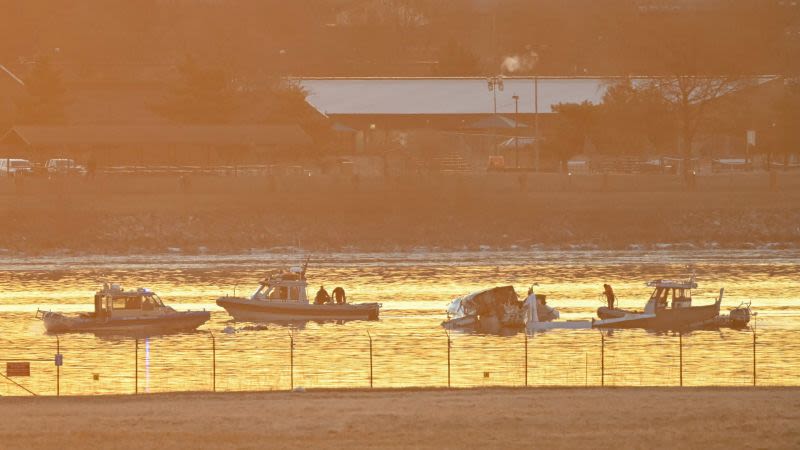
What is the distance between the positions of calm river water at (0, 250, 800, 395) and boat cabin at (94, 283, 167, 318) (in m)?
1.42

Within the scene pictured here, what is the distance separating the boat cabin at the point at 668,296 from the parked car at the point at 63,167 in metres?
48.7

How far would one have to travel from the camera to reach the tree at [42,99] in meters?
104

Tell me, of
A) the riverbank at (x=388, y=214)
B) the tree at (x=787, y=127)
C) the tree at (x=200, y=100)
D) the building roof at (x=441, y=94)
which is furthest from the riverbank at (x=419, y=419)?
the building roof at (x=441, y=94)

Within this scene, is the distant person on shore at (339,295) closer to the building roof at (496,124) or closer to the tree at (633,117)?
the tree at (633,117)

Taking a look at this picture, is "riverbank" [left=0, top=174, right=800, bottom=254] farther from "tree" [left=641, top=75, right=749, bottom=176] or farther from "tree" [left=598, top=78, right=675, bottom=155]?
"tree" [left=598, top=78, right=675, bottom=155]

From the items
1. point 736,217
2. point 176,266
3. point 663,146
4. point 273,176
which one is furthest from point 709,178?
point 176,266

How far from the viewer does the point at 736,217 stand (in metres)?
83.8

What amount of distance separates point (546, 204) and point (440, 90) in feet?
136

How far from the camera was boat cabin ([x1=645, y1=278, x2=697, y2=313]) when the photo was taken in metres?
49.9

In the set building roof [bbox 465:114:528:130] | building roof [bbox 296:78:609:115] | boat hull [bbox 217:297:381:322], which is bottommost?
boat hull [bbox 217:297:381:322]

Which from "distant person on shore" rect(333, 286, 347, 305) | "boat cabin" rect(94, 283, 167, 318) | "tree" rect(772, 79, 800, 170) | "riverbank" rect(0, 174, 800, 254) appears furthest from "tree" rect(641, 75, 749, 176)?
"boat cabin" rect(94, 283, 167, 318)

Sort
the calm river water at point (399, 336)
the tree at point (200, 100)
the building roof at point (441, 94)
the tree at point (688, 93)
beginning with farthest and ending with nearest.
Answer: the building roof at point (441, 94), the tree at point (200, 100), the tree at point (688, 93), the calm river water at point (399, 336)

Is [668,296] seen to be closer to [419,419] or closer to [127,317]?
[127,317]

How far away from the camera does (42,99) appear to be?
10488 centimetres
